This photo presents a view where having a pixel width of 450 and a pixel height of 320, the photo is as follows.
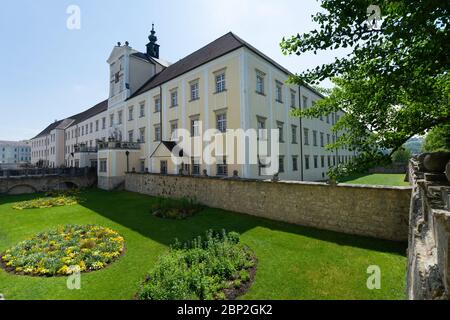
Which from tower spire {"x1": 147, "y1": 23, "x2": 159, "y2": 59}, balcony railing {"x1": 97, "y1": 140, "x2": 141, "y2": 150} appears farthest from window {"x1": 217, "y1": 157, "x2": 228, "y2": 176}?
tower spire {"x1": 147, "y1": 23, "x2": 159, "y2": 59}

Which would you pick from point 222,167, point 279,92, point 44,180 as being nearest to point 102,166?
point 44,180

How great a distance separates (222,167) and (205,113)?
5.46 m

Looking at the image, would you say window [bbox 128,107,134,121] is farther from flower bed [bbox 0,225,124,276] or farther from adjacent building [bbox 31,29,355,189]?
flower bed [bbox 0,225,124,276]

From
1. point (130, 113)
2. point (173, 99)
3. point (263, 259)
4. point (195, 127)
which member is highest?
point (130, 113)

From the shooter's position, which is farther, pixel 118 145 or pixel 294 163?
pixel 118 145

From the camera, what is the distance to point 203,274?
6.93 meters

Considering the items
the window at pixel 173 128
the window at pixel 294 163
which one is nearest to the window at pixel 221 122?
the window at pixel 173 128

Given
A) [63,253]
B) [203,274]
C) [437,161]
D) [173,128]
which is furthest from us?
[173,128]

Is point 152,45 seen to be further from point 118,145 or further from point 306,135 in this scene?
point 306,135

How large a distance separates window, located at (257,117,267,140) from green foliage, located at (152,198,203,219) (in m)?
8.17

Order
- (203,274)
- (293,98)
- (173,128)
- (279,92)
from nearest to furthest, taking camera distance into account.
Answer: (203,274) → (279,92) → (173,128) → (293,98)

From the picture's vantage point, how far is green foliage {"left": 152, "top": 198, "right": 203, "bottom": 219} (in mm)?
14406

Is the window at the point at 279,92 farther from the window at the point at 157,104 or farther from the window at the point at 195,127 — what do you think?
the window at the point at 157,104
